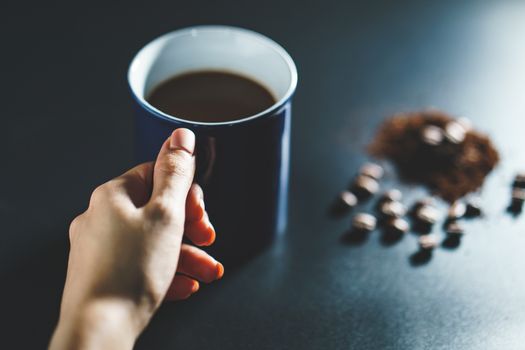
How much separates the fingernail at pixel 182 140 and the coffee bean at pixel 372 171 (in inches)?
11.9

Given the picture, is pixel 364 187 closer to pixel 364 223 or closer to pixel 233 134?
pixel 364 223

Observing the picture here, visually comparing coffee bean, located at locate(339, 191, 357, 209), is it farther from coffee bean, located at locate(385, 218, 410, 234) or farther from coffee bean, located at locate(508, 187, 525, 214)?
coffee bean, located at locate(508, 187, 525, 214)

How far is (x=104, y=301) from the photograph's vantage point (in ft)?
1.54

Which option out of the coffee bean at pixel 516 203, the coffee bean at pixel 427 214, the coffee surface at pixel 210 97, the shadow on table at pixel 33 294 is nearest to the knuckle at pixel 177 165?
the coffee surface at pixel 210 97

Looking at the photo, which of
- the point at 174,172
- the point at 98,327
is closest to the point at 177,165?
the point at 174,172

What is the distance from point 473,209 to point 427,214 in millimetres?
60

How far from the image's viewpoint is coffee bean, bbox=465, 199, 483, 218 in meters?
0.76

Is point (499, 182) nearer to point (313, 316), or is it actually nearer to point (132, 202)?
point (313, 316)

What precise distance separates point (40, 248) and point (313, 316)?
306 millimetres

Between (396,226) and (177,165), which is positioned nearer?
(177,165)

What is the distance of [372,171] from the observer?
789mm

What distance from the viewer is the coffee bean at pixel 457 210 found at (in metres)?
0.75

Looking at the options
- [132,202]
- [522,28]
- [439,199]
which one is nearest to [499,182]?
[439,199]

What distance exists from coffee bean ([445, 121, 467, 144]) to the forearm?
50 centimetres
